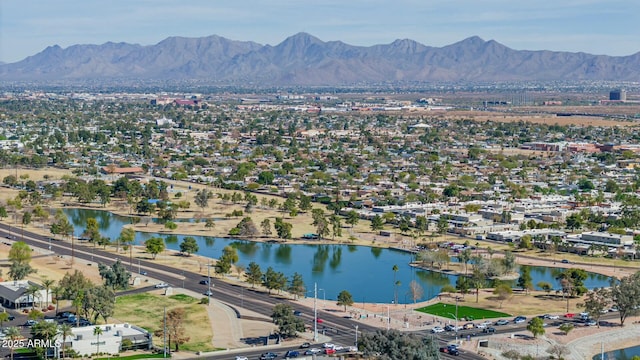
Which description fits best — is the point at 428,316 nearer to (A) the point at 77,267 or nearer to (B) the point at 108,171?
(A) the point at 77,267

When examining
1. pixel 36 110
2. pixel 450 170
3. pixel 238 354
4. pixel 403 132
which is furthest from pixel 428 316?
pixel 36 110

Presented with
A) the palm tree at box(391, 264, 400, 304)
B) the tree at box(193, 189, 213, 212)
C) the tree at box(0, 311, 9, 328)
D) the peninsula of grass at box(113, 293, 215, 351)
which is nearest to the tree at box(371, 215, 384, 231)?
the palm tree at box(391, 264, 400, 304)

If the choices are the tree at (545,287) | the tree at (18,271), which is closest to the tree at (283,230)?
the tree at (545,287)

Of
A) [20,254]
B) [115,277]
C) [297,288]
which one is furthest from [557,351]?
[20,254]

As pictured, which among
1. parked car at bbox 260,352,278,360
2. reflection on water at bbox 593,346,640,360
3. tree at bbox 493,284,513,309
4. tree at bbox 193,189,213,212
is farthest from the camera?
tree at bbox 193,189,213,212

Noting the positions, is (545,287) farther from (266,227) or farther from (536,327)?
(266,227)

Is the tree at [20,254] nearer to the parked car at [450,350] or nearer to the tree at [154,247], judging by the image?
the tree at [154,247]

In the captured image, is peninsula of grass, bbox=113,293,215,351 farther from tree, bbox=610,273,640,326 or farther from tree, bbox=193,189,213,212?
tree, bbox=193,189,213,212
